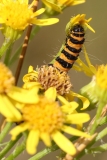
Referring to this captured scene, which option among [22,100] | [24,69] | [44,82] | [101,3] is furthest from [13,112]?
[101,3]

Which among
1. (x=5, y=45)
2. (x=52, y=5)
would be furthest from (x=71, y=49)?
(x=52, y=5)

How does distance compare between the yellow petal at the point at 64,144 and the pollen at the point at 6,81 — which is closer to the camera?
the yellow petal at the point at 64,144

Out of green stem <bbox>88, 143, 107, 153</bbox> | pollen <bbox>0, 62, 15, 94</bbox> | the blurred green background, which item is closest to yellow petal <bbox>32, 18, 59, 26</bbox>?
pollen <bbox>0, 62, 15, 94</bbox>

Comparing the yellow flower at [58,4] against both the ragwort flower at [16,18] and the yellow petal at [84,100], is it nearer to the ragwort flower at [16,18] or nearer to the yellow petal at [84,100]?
the ragwort flower at [16,18]

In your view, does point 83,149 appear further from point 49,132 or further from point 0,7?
point 0,7

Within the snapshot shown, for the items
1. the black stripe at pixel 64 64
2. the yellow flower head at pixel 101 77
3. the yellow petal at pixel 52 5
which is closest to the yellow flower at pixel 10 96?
the black stripe at pixel 64 64

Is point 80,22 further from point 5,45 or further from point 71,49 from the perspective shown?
point 5,45
